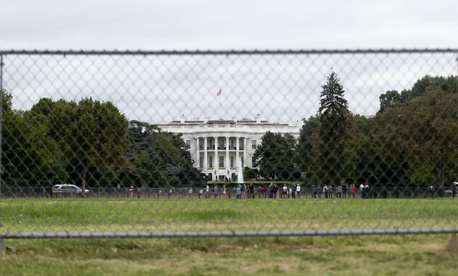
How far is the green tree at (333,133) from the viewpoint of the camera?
6.23 m

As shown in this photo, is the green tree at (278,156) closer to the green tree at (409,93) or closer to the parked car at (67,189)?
the green tree at (409,93)

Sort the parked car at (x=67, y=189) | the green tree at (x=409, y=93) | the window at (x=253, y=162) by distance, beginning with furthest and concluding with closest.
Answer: the parked car at (x=67, y=189), the green tree at (x=409, y=93), the window at (x=253, y=162)

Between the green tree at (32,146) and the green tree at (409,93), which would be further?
the green tree at (409,93)

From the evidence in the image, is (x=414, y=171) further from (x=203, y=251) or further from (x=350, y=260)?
(x=203, y=251)

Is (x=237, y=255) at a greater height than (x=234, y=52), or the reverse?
(x=234, y=52)

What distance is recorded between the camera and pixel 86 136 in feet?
21.3

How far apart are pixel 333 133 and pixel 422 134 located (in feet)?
6.53

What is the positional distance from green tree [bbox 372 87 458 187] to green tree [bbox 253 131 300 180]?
0.96 metres

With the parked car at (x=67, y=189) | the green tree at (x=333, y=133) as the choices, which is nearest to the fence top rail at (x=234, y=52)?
the green tree at (x=333, y=133)

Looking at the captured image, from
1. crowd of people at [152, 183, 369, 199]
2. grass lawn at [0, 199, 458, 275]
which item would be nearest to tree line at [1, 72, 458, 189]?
crowd of people at [152, 183, 369, 199]

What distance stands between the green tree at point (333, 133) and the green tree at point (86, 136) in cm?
199

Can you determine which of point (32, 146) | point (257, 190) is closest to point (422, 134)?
point (257, 190)

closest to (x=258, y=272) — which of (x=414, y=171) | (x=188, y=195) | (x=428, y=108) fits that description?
(x=188, y=195)

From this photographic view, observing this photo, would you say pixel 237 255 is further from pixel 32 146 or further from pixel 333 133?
pixel 32 146
